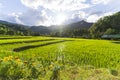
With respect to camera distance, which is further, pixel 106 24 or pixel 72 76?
pixel 106 24

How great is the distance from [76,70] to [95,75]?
1.27 m

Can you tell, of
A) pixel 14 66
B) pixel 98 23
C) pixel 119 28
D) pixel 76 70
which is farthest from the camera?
pixel 98 23

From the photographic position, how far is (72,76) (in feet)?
40.3

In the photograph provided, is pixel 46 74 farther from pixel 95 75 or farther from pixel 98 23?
pixel 98 23

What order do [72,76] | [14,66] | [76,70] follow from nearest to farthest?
[14,66]
[72,76]
[76,70]

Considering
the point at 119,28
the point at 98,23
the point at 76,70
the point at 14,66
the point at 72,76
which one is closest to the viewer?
the point at 14,66

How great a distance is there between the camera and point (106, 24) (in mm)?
173875

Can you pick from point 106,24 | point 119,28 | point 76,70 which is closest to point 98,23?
point 106,24

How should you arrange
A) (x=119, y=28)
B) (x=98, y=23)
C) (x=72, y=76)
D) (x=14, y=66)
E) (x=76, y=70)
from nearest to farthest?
(x=14, y=66), (x=72, y=76), (x=76, y=70), (x=119, y=28), (x=98, y=23)

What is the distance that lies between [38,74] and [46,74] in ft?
1.31

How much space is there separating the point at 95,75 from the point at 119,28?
519 feet

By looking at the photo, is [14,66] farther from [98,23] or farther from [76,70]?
[98,23]

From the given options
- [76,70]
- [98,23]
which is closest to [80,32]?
[98,23]

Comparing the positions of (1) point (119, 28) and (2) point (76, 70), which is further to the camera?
(1) point (119, 28)
